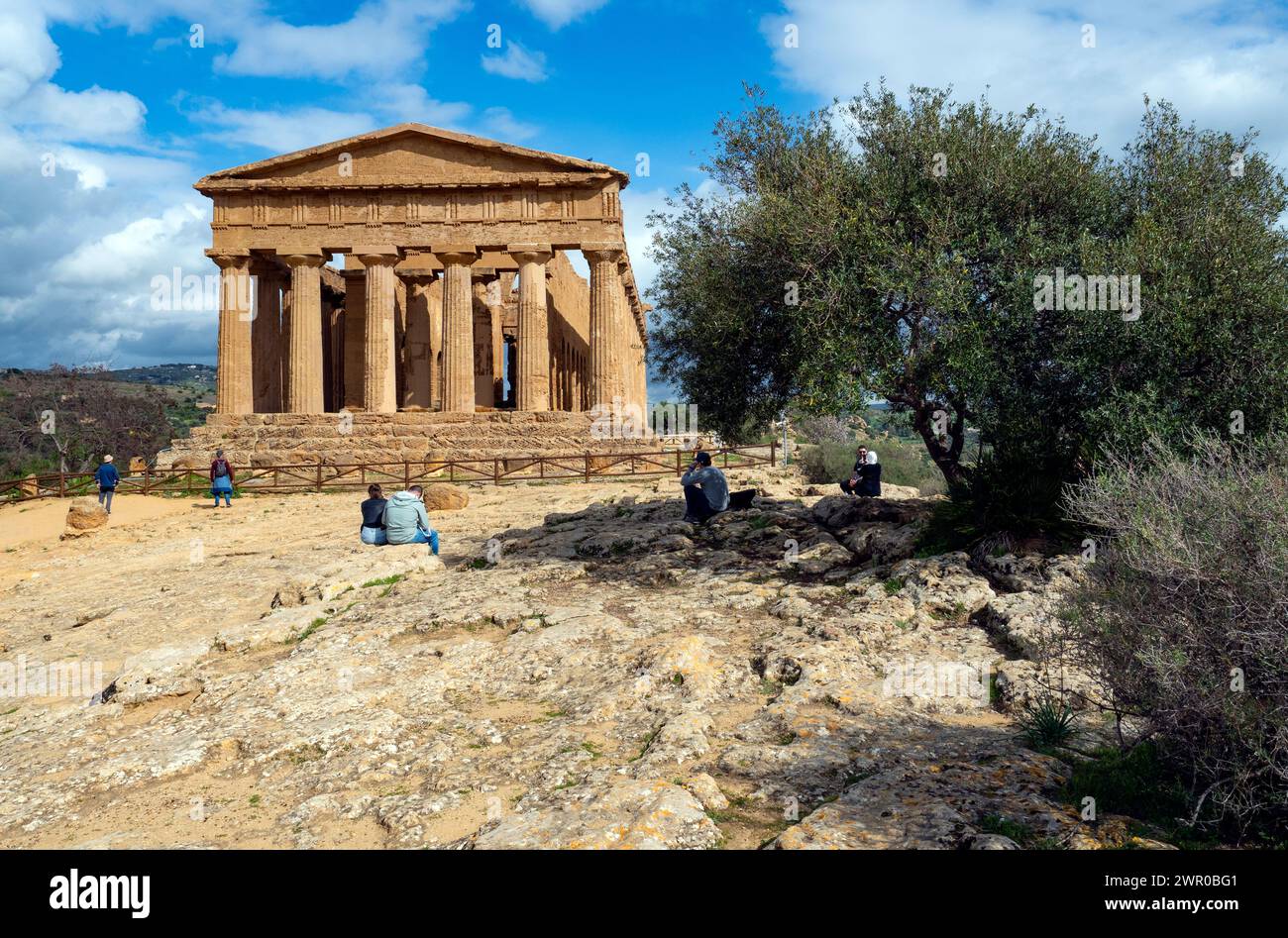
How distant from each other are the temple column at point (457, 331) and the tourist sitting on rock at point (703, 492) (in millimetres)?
17514

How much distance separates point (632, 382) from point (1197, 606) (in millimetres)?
36627

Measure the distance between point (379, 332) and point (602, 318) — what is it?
8411 mm

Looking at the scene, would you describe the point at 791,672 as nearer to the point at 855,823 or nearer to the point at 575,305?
the point at 855,823

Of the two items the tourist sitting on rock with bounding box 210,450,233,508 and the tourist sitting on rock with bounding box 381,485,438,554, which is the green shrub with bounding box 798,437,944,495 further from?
the tourist sitting on rock with bounding box 210,450,233,508

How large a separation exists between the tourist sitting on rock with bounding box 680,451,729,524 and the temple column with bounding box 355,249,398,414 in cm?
1896

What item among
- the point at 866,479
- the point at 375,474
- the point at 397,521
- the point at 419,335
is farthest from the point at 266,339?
the point at 866,479

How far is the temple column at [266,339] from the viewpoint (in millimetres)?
34156

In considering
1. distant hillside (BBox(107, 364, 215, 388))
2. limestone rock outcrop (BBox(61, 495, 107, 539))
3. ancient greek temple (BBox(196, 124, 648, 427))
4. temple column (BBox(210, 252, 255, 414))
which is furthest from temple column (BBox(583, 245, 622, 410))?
distant hillside (BBox(107, 364, 215, 388))

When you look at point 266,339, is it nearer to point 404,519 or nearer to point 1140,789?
point 404,519

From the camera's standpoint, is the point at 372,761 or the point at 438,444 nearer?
the point at 372,761

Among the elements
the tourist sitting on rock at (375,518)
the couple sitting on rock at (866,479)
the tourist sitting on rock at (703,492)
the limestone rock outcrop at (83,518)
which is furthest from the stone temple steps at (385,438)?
the tourist sitting on rock at (375,518)

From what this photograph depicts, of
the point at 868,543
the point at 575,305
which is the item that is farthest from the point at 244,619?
the point at 575,305

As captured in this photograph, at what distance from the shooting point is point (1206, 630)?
5.18m

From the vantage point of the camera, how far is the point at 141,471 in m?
26.9
